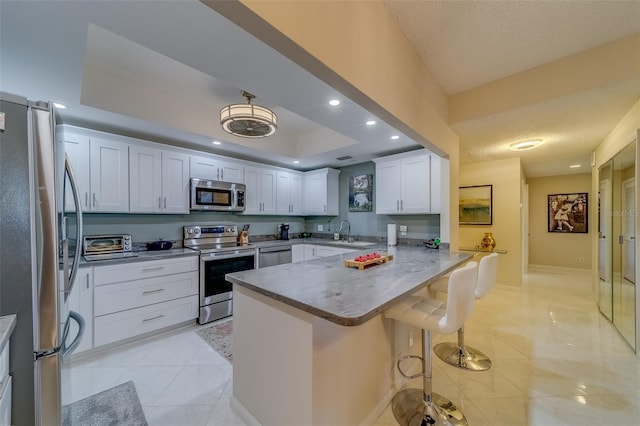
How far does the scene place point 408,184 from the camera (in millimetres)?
3602

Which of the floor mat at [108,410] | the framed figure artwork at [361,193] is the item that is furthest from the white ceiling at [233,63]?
the floor mat at [108,410]

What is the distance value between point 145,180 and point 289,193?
2299 millimetres

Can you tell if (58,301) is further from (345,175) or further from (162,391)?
(345,175)

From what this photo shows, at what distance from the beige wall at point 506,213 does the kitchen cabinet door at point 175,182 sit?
207 inches

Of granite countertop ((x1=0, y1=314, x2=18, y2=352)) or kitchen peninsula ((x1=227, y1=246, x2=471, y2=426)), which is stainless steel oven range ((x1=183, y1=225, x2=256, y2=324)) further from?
granite countertop ((x1=0, y1=314, x2=18, y2=352))

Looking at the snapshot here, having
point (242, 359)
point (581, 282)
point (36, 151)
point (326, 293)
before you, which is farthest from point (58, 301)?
point (581, 282)

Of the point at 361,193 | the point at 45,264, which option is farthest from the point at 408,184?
the point at 45,264

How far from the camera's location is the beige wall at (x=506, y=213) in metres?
4.51

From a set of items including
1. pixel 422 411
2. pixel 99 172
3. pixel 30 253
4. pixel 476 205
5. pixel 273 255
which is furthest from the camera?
pixel 476 205

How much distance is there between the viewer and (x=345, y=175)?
4.85 metres

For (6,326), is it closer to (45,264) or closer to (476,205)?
(45,264)

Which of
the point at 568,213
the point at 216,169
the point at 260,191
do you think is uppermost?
the point at 216,169

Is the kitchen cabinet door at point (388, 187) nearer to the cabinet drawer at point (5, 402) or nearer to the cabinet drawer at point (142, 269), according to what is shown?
the cabinet drawer at point (142, 269)

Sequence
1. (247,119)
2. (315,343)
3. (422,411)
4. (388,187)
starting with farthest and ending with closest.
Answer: (388,187)
(247,119)
(422,411)
(315,343)
